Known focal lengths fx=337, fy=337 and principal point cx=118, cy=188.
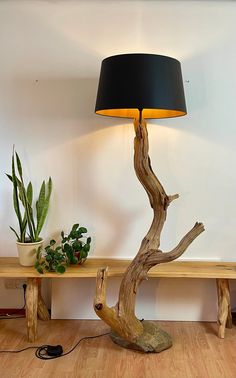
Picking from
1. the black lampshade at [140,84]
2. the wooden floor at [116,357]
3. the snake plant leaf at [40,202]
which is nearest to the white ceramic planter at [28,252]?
the snake plant leaf at [40,202]

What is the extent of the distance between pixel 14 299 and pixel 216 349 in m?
1.48

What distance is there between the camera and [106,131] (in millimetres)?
2396

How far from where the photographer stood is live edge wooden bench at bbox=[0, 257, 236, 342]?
2121mm

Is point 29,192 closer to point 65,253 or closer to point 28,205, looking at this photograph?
point 28,205

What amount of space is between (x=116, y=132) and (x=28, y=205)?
790 mm

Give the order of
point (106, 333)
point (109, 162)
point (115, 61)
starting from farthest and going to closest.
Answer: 1. point (109, 162)
2. point (106, 333)
3. point (115, 61)

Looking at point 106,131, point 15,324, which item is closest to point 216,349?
point 15,324

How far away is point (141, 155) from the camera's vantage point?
6.56 feet

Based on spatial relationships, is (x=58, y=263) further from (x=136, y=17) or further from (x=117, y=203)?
(x=136, y=17)

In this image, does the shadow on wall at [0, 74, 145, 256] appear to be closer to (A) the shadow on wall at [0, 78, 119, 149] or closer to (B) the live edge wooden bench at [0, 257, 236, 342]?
(A) the shadow on wall at [0, 78, 119, 149]

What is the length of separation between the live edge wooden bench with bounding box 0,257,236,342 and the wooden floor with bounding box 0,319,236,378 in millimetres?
129

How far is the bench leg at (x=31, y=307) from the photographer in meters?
2.14

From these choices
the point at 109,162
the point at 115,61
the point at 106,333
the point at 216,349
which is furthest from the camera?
the point at 109,162

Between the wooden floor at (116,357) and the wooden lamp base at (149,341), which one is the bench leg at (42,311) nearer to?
the wooden floor at (116,357)
